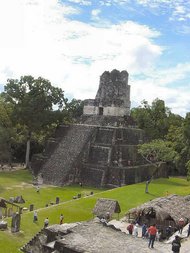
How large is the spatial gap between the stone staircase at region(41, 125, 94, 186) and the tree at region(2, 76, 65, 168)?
299cm

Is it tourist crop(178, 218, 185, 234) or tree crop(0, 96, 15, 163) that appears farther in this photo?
tree crop(0, 96, 15, 163)

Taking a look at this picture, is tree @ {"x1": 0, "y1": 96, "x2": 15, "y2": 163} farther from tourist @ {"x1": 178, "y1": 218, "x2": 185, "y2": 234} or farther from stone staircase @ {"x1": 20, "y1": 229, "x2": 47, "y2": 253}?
tourist @ {"x1": 178, "y1": 218, "x2": 185, "y2": 234}

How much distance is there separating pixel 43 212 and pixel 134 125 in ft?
61.2

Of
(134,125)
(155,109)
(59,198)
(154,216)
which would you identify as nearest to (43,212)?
(59,198)

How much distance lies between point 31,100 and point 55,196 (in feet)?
43.0

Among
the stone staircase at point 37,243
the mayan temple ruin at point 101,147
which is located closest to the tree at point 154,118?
the mayan temple ruin at point 101,147

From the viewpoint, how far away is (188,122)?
35.3m

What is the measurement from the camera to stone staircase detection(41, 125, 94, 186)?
110 feet

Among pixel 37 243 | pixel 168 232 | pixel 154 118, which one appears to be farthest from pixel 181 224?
pixel 154 118

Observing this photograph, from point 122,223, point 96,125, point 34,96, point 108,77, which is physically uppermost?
point 108,77

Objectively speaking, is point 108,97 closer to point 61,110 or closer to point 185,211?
point 61,110

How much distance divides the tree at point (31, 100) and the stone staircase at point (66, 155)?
2.99 metres

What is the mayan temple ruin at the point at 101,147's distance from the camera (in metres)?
33.8

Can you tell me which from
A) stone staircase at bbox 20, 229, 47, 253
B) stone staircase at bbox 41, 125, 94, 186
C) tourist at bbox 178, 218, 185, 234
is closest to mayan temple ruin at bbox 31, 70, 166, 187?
stone staircase at bbox 41, 125, 94, 186
